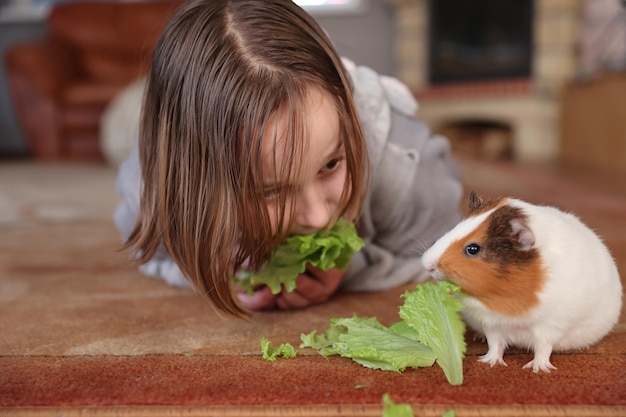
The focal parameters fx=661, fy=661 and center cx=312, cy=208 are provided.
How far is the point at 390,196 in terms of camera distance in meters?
1.45

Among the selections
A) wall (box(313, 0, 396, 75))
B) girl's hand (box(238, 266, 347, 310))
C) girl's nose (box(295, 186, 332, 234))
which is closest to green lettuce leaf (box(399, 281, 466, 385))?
girl's nose (box(295, 186, 332, 234))

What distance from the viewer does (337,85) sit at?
1.07 meters

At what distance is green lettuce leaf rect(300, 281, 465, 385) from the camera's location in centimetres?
85

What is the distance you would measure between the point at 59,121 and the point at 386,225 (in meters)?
4.47

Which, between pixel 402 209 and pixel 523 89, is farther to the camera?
pixel 523 89

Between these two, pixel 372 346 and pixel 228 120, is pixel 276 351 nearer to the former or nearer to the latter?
pixel 372 346

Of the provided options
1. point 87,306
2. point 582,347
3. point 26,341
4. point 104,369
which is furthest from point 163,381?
point 582,347

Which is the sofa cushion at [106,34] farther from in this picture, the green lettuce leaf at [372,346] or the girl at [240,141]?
the green lettuce leaf at [372,346]

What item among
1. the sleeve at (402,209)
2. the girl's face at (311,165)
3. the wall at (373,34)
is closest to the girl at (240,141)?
the girl's face at (311,165)

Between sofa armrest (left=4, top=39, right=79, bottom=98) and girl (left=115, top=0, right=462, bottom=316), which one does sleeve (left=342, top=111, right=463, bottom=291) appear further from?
sofa armrest (left=4, top=39, right=79, bottom=98)

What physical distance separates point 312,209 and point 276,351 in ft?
0.74

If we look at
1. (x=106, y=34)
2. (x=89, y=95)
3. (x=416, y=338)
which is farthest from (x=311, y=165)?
(x=106, y=34)

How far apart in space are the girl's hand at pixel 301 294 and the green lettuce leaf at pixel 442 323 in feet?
1.20

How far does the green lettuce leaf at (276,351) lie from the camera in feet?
3.16
